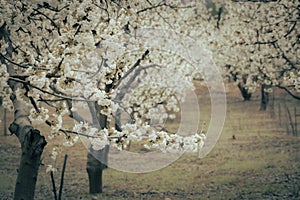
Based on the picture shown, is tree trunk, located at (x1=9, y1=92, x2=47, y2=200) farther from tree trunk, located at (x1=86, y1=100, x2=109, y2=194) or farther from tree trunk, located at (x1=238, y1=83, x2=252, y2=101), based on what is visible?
tree trunk, located at (x1=238, y1=83, x2=252, y2=101)

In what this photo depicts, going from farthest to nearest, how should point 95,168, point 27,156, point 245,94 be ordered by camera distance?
point 245,94 → point 95,168 → point 27,156

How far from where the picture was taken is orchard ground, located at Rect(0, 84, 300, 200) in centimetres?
1223

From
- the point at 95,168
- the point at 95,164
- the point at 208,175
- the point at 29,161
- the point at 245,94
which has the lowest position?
the point at 208,175

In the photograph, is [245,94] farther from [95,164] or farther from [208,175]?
[95,164]

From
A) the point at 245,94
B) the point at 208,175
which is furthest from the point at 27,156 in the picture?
the point at 245,94

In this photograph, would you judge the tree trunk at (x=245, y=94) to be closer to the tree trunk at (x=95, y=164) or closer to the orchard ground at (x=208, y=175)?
the orchard ground at (x=208, y=175)

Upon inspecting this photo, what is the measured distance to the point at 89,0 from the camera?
241 inches

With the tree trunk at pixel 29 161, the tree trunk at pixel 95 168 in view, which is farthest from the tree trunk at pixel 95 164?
the tree trunk at pixel 29 161

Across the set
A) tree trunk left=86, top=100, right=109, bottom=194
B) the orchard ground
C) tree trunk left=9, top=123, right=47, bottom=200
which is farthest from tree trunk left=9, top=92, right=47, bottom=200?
the orchard ground

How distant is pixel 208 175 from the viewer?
15.0m

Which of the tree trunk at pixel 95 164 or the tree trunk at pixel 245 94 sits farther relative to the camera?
the tree trunk at pixel 245 94

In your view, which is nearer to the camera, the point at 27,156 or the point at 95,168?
the point at 27,156

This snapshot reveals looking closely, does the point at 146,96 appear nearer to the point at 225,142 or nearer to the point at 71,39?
the point at 225,142

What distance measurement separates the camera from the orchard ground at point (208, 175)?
1223 cm
